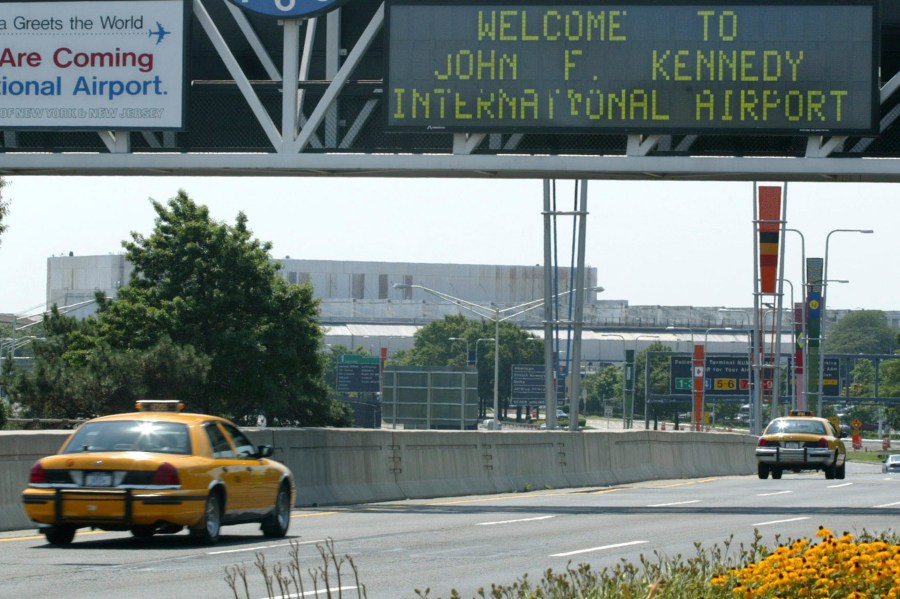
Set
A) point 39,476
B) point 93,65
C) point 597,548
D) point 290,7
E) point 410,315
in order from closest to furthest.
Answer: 1. point 39,476
2. point 597,548
3. point 290,7
4. point 93,65
5. point 410,315

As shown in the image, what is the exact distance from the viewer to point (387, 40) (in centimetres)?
2445

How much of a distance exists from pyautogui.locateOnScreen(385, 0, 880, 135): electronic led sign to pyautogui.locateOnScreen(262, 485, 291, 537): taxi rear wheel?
8.05 metres

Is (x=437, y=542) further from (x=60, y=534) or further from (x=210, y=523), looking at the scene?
(x=60, y=534)

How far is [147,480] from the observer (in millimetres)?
15547

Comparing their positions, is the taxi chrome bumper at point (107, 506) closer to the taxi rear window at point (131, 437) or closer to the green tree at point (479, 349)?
the taxi rear window at point (131, 437)

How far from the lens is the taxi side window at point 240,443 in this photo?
56.9 ft

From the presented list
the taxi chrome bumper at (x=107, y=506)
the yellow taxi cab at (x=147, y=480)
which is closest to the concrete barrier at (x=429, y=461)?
the yellow taxi cab at (x=147, y=480)

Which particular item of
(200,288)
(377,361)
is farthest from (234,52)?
(377,361)

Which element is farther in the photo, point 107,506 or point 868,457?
point 868,457

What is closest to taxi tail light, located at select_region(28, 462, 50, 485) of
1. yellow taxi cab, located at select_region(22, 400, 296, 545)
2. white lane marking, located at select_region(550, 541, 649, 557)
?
yellow taxi cab, located at select_region(22, 400, 296, 545)

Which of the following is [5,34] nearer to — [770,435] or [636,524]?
[636,524]

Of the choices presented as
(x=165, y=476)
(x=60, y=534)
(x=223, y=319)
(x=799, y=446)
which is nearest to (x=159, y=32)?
(x=60, y=534)

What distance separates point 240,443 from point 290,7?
9796mm

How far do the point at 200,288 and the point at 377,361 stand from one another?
206 ft
